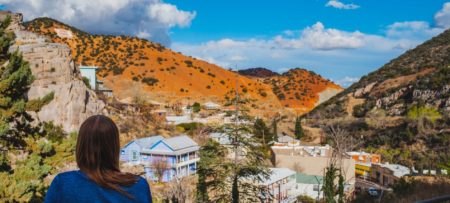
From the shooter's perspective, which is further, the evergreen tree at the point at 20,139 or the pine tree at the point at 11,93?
the pine tree at the point at 11,93

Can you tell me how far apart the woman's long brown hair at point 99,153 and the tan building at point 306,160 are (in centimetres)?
3116

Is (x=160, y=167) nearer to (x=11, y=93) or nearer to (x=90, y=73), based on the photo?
(x=90, y=73)

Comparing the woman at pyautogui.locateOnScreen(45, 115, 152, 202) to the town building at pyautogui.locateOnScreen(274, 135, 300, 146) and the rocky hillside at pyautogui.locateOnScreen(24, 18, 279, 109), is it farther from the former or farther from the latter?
the rocky hillside at pyautogui.locateOnScreen(24, 18, 279, 109)

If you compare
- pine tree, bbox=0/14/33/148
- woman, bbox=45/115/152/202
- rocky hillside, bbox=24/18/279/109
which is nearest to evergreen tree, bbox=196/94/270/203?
pine tree, bbox=0/14/33/148

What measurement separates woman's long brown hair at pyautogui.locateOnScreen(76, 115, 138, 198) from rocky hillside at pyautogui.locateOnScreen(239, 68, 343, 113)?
272ft

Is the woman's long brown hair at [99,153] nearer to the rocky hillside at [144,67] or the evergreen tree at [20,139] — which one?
the evergreen tree at [20,139]

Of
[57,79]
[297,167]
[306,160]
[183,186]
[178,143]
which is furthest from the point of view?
[297,167]

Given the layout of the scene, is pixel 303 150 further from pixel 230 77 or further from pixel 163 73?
pixel 230 77

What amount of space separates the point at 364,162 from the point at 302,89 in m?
61.1

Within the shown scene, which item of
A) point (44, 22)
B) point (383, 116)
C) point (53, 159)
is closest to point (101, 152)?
point (53, 159)

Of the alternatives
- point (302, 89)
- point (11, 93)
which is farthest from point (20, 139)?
point (302, 89)

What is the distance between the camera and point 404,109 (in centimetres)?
5206

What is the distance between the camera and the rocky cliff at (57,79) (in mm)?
26109

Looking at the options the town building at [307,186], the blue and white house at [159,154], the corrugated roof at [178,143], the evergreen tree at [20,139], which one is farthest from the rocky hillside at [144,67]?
the evergreen tree at [20,139]
